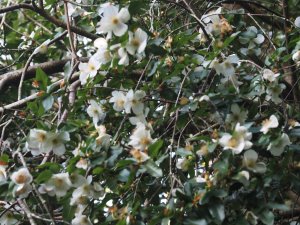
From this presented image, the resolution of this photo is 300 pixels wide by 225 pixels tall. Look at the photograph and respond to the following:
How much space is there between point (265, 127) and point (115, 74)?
462 mm

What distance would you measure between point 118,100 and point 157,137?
14cm

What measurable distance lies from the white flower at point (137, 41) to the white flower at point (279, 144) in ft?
1.23

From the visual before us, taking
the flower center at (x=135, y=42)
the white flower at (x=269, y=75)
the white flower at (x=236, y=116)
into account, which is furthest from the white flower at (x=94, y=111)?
the white flower at (x=269, y=75)

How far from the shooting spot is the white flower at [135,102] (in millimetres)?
1442

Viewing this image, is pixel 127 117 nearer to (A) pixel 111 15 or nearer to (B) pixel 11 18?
(A) pixel 111 15

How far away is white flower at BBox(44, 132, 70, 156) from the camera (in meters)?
1.36

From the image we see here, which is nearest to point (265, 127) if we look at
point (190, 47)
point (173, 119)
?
point (173, 119)

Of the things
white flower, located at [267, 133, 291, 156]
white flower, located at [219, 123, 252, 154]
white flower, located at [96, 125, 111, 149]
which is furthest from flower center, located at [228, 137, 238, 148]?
white flower, located at [96, 125, 111, 149]

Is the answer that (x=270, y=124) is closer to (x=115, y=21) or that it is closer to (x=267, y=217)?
(x=267, y=217)

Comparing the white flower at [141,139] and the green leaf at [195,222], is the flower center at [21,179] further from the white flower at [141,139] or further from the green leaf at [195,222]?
the green leaf at [195,222]

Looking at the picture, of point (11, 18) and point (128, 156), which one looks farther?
point (11, 18)

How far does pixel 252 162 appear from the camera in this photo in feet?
4.09

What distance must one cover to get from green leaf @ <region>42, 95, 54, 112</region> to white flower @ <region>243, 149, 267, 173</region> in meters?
0.50

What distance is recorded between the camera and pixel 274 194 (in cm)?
128
